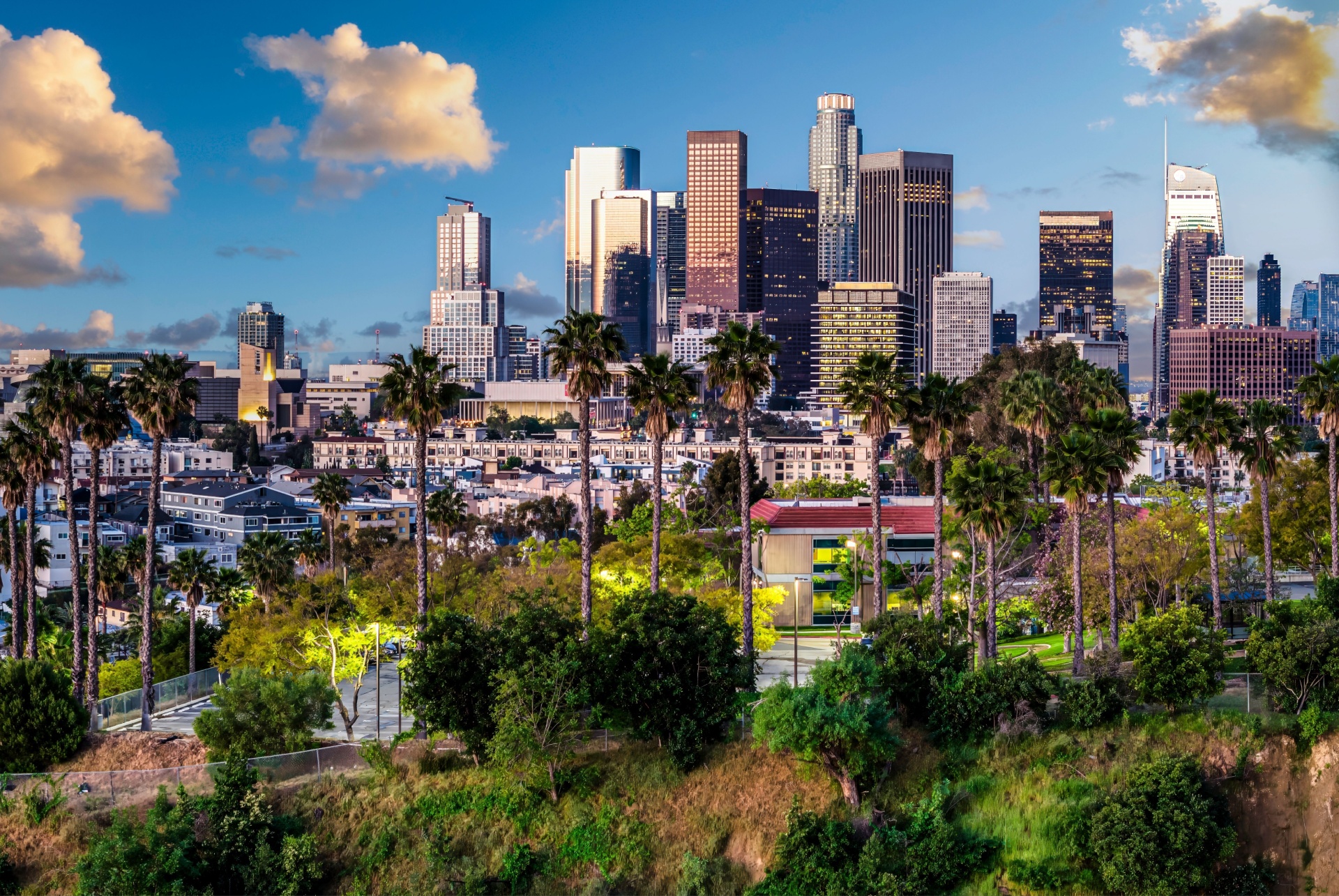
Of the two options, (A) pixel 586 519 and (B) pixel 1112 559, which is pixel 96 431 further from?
(B) pixel 1112 559

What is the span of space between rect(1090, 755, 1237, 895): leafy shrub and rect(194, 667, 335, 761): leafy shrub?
24311 millimetres

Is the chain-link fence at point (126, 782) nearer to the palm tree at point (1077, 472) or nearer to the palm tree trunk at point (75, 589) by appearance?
the palm tree trunk at point (75, 589)

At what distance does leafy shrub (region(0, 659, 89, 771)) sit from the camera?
4119 cm

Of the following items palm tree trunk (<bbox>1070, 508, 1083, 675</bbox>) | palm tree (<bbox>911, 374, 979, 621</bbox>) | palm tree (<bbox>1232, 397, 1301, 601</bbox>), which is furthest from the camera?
palm tree (<bbox>1232, 397, 1301, 601</bbox>)

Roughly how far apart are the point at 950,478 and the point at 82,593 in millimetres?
63227

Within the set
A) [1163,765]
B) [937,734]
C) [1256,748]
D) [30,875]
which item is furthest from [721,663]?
[30,875]

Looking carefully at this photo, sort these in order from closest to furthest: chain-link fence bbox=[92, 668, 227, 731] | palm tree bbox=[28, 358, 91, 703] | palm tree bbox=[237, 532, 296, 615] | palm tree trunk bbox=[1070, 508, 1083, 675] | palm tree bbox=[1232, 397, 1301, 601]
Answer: palm tree trunk bbox=[1070, 508, 1083, 675] → chain-link fence bbox=[92, 668, 227, 731] → palm tree bbox=[28, 358, 91, 703] → palm tree bbox=[1232, 397, 1301, 601] → palm tree bbox=[237, 532, 296, 615]

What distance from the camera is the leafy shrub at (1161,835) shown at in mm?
33031

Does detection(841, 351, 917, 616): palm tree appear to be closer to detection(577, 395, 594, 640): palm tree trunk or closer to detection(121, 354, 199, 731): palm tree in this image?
detection(577, 395, 594, 640): palm tree trunk

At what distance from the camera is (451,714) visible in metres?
39.0

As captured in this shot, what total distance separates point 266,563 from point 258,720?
23.0m

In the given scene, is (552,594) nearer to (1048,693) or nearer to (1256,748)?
(1048,693)

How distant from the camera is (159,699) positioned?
4866 cm

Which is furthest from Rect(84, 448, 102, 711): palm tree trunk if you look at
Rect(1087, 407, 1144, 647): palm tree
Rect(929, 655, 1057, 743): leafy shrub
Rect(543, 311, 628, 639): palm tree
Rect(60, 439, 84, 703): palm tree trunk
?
Rect(1087, 407, 1144, 647): palm tree
